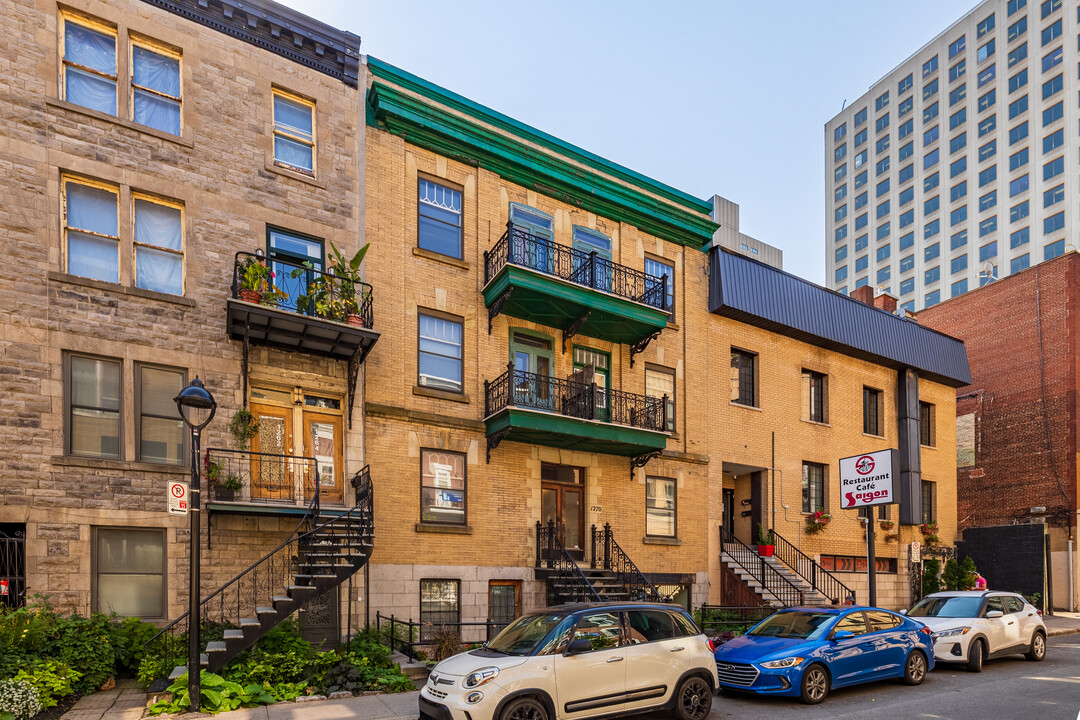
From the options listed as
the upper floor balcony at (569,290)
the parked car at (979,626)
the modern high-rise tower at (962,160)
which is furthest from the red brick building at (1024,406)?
the modern high-rise tower at (962,160)

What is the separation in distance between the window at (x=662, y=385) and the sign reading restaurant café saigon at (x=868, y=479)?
4777 millimetres

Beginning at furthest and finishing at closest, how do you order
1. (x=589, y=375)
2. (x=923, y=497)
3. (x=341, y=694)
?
(x=923, y=497) → (x=589, y=375) → (x=341, y=694)

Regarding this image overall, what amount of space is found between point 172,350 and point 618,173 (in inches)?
502

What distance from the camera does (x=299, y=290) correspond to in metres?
16.0

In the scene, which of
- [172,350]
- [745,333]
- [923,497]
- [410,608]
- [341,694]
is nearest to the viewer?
[341,694]

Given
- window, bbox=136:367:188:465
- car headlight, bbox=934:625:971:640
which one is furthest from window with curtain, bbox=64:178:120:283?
car headlight, bbox=934:625:971:640

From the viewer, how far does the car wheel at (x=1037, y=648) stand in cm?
1594

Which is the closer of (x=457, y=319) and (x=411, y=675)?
(x=411, y=675)

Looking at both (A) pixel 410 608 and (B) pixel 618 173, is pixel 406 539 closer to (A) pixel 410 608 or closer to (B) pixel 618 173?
(A) pixel 410 608

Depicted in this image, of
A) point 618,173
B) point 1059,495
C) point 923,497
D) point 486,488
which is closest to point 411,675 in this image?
point 486,488

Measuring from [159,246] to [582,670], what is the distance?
37.7 ft

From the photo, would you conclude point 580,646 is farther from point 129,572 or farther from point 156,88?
point 156,88

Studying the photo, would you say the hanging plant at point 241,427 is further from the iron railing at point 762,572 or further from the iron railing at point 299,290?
the iron railing at point 762,572

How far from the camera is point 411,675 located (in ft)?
44.4
